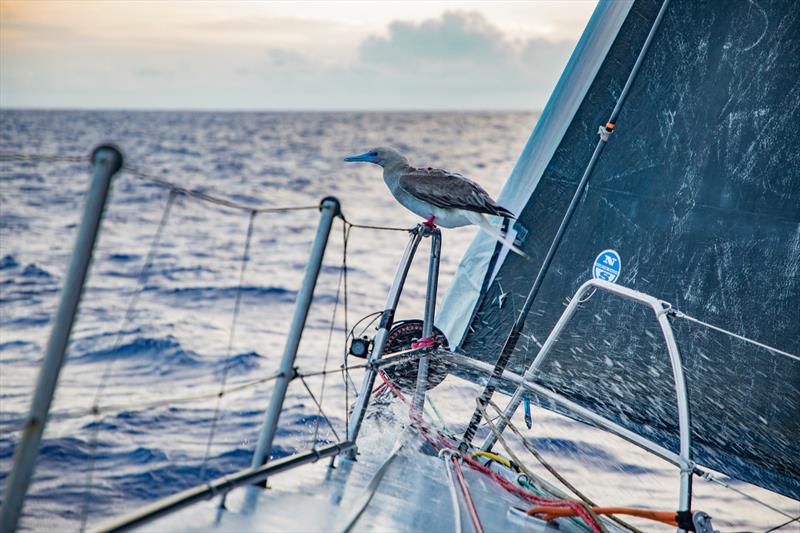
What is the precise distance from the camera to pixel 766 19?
3.40 m

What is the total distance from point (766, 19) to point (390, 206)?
18.1 metres

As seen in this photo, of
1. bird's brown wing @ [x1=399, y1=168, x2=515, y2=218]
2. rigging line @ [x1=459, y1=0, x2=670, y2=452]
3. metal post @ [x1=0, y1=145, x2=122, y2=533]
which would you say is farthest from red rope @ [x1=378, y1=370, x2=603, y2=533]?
metal post @ [x1=0, y1=145, x2=122, y2=533]

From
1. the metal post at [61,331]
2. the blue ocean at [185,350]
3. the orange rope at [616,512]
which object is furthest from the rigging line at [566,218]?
the metal post at [61,331]

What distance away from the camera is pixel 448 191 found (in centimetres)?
344

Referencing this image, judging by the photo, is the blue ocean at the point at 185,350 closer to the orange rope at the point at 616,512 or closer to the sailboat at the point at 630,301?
the sailboat at the point at 630,301

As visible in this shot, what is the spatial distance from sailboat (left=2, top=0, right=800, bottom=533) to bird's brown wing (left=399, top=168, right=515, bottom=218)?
0.17 m

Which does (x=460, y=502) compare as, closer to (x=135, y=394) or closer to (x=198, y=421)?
(x=198, y=421)

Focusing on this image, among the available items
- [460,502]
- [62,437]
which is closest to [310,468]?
[460,502]

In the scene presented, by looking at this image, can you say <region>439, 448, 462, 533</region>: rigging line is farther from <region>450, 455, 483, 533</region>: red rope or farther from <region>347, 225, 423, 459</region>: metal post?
<region>347, 225, 423, 459</region>: metal post

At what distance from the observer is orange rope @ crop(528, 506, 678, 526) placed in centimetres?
250

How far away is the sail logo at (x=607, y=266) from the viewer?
3857mm

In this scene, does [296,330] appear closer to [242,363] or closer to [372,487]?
[372,487]

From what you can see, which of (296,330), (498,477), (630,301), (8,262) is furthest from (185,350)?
(296,330)

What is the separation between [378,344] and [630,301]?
1.30m
